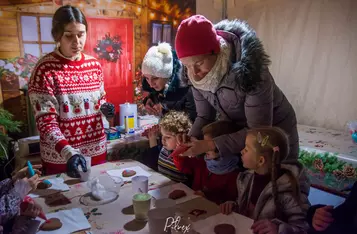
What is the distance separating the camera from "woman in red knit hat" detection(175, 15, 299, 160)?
1.40m

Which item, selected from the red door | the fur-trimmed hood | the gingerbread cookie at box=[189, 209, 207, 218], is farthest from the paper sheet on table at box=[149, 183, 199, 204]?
the red door

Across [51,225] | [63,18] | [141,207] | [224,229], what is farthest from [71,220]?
[63,18]

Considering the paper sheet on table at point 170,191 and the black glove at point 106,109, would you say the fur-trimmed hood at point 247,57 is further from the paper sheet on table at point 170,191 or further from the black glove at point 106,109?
the black glove at point 106,109

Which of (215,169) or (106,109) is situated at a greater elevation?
(106,109)

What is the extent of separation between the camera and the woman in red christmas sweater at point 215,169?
1.67m

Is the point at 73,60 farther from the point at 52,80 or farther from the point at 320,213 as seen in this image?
the point at 320,213

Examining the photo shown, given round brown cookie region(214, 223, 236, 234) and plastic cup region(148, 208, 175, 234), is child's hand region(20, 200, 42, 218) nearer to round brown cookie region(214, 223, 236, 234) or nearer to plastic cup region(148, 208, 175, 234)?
plastic cup region(148, 208, 175, 234)

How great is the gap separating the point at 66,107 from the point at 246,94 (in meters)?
1.09

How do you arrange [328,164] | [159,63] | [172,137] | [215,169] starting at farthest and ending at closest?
[328,164] < [159,63] < [172,137] < [215,169]

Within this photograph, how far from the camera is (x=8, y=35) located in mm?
2516

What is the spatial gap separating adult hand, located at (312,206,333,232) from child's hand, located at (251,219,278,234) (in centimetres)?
16

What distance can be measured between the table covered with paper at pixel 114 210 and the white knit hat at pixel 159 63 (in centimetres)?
78

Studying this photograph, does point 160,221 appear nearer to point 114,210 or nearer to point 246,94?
point 114,210

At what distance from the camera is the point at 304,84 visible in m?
2.97
